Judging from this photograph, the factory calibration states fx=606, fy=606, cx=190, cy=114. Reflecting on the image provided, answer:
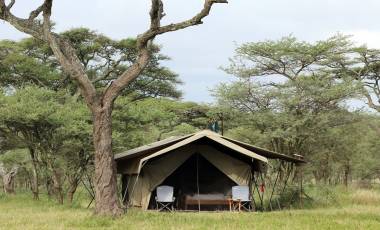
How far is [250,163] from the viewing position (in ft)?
63.2

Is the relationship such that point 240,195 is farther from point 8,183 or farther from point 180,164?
point 8,183

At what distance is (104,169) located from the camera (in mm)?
Answer: 14070

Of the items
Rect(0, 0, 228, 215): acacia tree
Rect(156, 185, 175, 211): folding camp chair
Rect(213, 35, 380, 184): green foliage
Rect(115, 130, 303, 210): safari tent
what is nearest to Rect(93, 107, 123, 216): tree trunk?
Rect(0, 0, 228, 215): acacia tree

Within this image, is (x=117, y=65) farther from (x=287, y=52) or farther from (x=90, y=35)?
(x=287, y=52)

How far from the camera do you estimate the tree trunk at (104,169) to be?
1395 cm

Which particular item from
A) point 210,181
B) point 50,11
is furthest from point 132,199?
point 50,11

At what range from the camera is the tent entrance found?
19234 mm

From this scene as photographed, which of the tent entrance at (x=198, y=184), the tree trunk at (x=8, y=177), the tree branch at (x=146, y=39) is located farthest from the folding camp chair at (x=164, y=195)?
the tree trunk at (x=8, y=177)

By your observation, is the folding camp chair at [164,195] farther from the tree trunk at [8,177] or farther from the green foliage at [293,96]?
the tree trunk at [8,177]

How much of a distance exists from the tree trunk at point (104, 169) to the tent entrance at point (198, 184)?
5.05 metres

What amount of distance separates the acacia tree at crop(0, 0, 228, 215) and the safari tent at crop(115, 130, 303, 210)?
3.54 metres

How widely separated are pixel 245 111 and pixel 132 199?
31.0ft

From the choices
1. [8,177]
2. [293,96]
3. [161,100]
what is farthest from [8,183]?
[293,96]

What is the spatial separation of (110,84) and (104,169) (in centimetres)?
204
